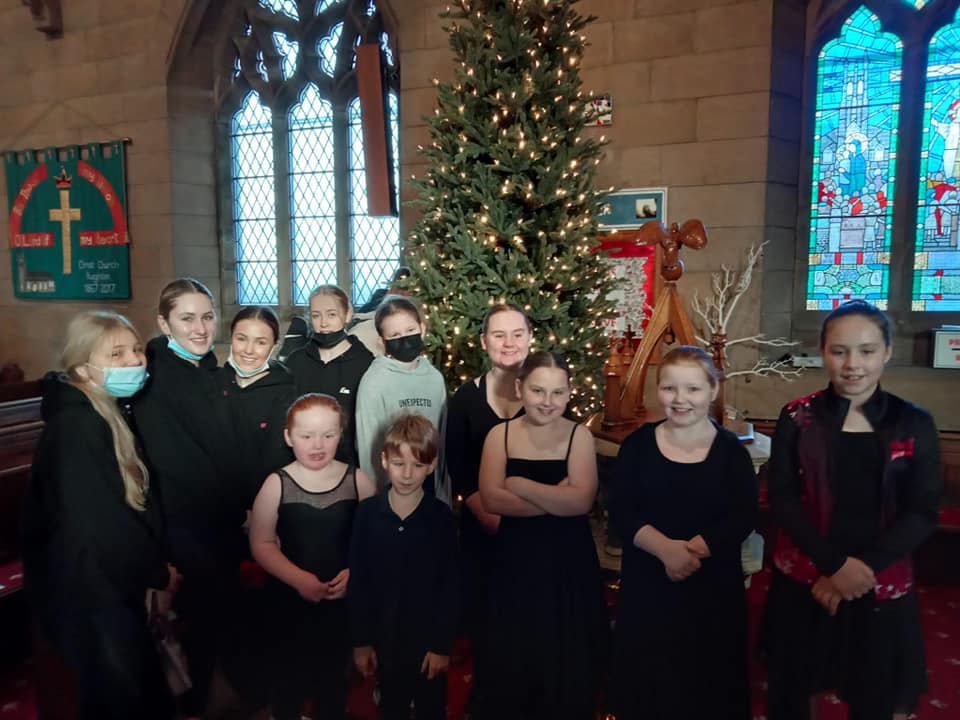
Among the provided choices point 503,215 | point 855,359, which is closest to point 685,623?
point 855,359

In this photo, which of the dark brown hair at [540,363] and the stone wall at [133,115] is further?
Result: the stone wall at [133,115]

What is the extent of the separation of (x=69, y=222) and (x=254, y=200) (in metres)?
2.01

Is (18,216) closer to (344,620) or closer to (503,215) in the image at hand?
(503,215)

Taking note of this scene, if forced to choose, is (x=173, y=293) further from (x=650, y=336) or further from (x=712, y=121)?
(x=712, y=121)

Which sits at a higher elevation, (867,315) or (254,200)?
(254,200)

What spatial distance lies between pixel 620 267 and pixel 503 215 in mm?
2049

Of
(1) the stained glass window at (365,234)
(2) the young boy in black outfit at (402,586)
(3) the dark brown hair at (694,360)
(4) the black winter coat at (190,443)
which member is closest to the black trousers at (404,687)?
(2) the young boy in black outfit at (402,586)

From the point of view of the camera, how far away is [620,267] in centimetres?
501

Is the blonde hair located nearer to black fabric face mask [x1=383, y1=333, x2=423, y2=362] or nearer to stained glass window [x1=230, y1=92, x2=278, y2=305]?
black fabric face mask [x1=383, y1=333, x2=423, y2=362]

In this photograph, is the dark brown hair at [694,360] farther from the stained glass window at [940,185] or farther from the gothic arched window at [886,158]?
the stained glass window at [940,185]

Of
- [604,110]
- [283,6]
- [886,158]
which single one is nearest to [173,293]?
[604,110]

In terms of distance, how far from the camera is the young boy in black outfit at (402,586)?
2.01 meters

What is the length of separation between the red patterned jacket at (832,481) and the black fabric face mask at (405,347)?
1.32 metres

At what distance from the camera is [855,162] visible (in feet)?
16.3
